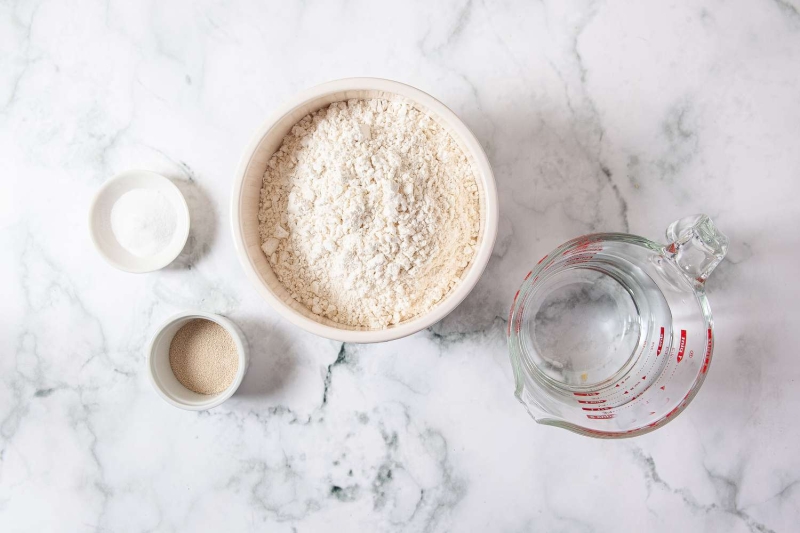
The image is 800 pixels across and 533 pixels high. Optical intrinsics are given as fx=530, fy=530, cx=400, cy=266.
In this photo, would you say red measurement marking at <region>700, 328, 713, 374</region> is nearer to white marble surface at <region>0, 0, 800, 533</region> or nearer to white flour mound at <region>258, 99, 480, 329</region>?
white marble surface at <region>0, 0, 800, 533</region>

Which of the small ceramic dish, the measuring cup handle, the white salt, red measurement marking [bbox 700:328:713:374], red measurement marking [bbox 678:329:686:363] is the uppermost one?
the measuring cup handle

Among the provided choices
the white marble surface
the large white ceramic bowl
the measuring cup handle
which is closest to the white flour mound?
the large white ceramic bowl

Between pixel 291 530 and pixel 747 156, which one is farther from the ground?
pixel 747 156

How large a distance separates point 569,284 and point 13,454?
3.80 feet

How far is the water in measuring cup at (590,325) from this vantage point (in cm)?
97

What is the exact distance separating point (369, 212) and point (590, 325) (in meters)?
0.48

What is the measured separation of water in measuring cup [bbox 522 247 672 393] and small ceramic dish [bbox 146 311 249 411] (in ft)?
1.74

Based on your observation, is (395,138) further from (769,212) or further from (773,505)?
(773,505)

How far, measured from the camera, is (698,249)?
0.84 meters

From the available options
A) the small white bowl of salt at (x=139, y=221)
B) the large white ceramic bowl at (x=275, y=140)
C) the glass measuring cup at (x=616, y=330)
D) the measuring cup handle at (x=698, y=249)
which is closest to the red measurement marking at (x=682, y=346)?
the glass measuring cup at (x=616, y=330)

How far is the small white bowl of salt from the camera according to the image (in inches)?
39.4

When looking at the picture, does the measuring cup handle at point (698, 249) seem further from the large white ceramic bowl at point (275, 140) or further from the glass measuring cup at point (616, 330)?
the large white ceramic bowl at point (275, 140)

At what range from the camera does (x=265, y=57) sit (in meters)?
1.02

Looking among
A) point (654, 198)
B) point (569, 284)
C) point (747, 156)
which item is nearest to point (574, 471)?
point (569, 284)
